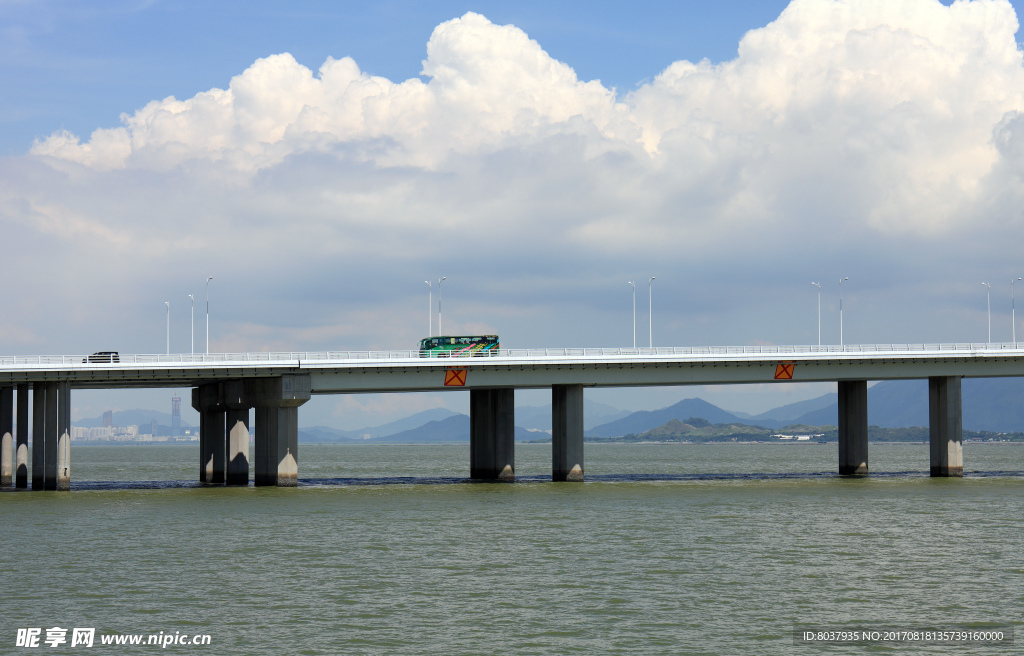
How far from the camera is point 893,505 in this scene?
68812 millimetres

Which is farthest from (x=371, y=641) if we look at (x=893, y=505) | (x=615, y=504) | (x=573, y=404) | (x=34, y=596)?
(x=573, y=404)

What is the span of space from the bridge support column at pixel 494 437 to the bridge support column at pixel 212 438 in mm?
23949

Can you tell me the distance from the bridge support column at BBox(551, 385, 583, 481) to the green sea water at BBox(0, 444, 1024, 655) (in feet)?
72.8

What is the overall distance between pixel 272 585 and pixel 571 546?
14.9m

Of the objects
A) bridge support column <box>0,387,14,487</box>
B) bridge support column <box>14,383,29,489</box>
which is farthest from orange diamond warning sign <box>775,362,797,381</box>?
bridge support column <box>0,387,14,487</box>

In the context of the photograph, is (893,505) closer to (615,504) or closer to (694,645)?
Answer: (615,504)

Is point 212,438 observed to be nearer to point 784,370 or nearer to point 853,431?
point 784,370

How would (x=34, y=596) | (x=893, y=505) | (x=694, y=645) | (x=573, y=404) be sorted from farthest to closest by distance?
(x=573, y=404)
(x=893, y=505)
(x=34, y=596)
(x=694, y=645)

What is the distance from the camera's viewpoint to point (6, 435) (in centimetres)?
10619

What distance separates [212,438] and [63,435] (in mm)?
22994

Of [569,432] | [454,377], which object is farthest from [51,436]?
[569,432]

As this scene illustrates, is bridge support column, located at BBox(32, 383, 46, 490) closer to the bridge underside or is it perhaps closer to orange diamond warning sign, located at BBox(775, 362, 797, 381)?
the bridge underside

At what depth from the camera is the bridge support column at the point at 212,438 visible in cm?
10500

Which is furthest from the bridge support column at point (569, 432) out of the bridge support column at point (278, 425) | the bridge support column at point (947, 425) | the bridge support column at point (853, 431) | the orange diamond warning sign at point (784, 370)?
the bridge support column at point (947, 425)
